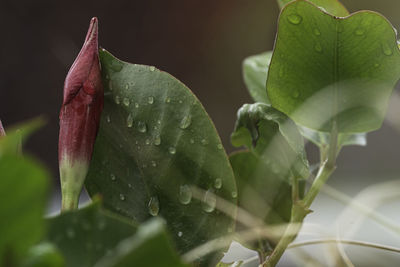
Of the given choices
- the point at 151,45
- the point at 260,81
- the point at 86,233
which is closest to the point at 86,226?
the point at 86,233

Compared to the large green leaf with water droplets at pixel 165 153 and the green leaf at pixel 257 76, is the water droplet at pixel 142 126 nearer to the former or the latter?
the large green leaf with water droplets at pixel 165 153

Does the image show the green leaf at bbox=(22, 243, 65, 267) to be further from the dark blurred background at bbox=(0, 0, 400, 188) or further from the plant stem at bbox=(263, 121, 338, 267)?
the dark blurred background at bbox=(0, 0, 400, 188)

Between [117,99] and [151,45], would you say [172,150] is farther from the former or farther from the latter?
[151,45]

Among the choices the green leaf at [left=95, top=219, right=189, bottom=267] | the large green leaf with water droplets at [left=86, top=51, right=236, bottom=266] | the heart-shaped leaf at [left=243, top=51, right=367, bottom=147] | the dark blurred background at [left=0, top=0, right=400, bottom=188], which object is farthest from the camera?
the dark blurred background at [left=0, top=0, right=400, bottom=188]

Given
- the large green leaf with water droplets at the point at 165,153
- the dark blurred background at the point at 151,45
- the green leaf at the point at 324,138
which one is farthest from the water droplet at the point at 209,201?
the dark blurred background at the point at 151,45

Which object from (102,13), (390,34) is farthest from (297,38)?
(102,13)

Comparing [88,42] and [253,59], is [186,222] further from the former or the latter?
[253,59]

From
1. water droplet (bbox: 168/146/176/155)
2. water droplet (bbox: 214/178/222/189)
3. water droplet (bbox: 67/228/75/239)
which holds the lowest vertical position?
water droplet (bbox: 214/178/222/189)

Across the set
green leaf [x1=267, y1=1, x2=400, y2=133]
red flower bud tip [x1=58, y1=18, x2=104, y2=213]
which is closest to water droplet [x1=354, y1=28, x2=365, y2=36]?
green leaf [x1=267, y1=1, x2=400, y2=133]
